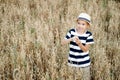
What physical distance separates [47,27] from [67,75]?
143 cm

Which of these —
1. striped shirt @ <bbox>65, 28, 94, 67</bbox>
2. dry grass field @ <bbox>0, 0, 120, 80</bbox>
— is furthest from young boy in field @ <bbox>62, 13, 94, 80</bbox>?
dry grass field @ <bbox>0, 0, 120, 80</bbox>

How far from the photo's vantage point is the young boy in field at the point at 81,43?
9.29 feet

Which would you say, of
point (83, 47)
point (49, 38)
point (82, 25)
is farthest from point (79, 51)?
point (49, 38)

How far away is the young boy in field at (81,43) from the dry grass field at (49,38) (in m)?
0.17

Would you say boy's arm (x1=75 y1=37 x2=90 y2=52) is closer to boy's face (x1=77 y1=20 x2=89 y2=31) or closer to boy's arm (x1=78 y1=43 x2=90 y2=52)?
boy's arm (x1=78 y1=43 x2=90 y2=52)

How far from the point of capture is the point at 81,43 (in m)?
2.79

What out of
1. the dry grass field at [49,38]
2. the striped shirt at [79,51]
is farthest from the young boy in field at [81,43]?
the dry grass field at [49,38]

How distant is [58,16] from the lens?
5.05 meters

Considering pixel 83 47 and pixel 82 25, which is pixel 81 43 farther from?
pixel 82 25

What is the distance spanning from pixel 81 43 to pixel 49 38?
4.30ft

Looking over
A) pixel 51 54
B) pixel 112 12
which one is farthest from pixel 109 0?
pixel 51 54

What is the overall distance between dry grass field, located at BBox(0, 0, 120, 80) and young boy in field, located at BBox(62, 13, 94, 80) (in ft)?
0.57

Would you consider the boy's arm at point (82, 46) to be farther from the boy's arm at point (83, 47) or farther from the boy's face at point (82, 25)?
the boy's face at point (82, 25)

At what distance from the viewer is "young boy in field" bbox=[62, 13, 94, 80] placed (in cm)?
283
